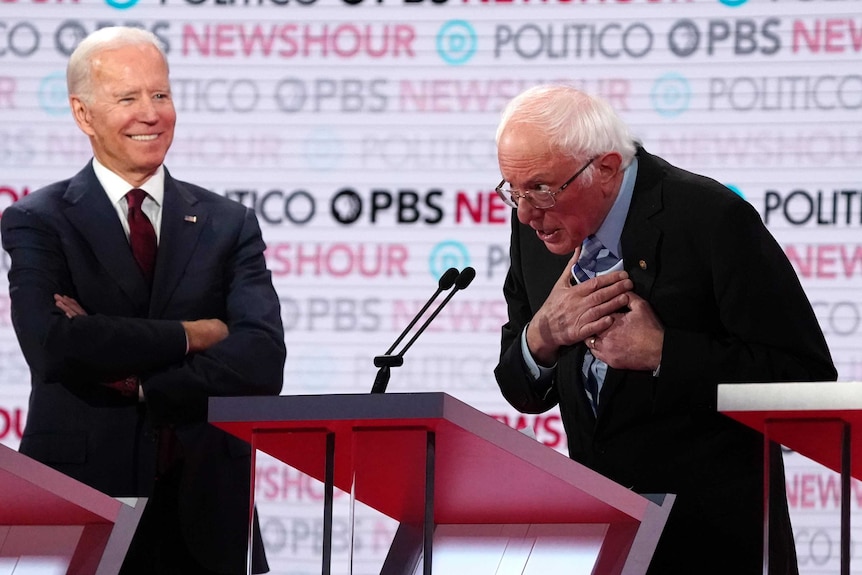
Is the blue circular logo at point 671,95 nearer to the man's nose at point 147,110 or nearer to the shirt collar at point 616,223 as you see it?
the shirt collar at point 616,223

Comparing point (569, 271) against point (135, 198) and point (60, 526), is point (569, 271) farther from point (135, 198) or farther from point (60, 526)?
point (135, 198)

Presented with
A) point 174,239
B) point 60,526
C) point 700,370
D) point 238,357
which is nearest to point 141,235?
point 174,239

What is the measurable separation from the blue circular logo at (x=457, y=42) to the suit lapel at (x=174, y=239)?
44.5 inches

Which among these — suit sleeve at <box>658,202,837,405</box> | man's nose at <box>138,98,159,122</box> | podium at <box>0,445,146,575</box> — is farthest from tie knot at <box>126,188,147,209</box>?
suit sleeve at <box>658,202,837,405</box>

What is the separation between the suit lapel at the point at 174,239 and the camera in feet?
12.2

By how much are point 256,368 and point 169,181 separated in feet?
2.05

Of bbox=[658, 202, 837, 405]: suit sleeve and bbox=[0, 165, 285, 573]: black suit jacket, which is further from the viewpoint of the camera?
bbox=[0, 165, 285, 573]: black suit jacket

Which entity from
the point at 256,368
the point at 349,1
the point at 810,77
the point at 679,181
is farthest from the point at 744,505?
the point at 349,1

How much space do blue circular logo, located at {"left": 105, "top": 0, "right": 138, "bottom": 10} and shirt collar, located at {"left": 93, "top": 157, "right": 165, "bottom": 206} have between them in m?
1.03

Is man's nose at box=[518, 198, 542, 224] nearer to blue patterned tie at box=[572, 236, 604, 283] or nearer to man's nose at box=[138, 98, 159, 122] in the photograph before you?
blue patterned tie at box=[572, 236, 604, 283]

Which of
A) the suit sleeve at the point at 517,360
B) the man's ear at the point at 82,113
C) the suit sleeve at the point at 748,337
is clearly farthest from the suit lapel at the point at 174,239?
the suit sleeve at the point at 748,337

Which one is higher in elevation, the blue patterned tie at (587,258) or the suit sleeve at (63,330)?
the blue patterned tie at (587,258)

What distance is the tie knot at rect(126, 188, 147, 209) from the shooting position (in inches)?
151

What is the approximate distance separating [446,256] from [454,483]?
216 cm
